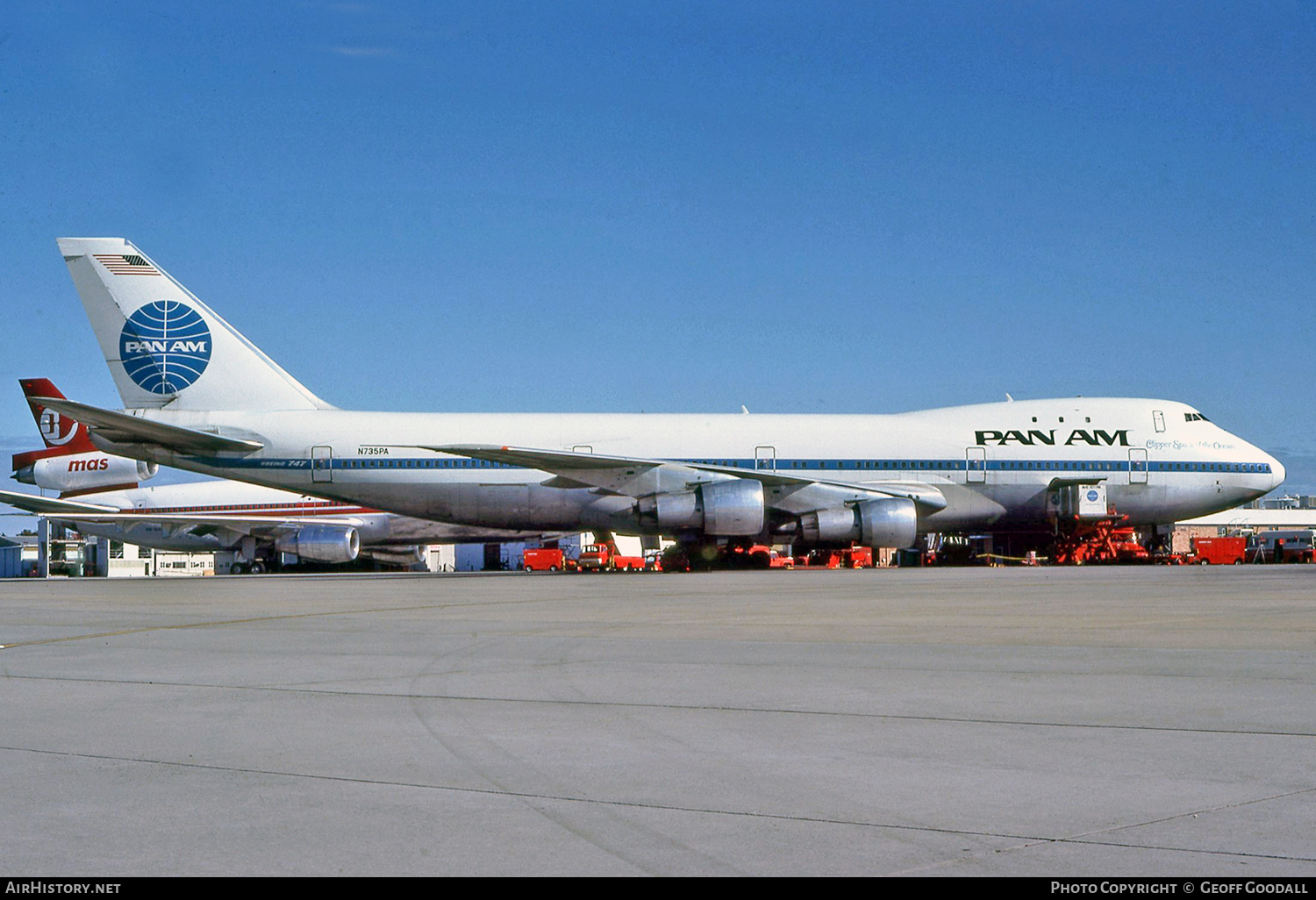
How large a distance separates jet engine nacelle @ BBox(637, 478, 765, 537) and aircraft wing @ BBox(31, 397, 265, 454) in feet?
34.3

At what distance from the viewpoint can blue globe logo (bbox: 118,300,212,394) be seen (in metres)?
30.6

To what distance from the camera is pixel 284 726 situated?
6.19 meters

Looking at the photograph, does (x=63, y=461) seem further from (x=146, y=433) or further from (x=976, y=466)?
(x=976, y=466)

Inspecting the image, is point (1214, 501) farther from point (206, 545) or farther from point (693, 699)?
point (206, 545)

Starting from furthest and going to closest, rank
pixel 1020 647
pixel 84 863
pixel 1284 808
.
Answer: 1. pixel 1020 647
2. pixel 1284 808
3. pixel 84 863

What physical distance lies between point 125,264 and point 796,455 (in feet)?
59.3

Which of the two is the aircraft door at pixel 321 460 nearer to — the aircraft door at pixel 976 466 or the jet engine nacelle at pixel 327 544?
the jet engine nacelle at pixel 327 544

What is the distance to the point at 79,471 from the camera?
170ft

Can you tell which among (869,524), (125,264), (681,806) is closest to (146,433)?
(125,264)

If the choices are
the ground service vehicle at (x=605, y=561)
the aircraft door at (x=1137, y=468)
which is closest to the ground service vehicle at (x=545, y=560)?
the ground service vehicle at (x=605, y=561)

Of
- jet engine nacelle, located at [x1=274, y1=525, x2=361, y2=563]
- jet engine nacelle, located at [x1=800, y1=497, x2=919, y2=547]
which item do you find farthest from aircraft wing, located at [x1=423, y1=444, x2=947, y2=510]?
jet engine nacelle, located at [x1=274, y1=525, x2=361, y2=563]

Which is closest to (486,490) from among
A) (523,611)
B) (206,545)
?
(523,611)

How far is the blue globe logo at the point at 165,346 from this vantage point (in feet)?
100

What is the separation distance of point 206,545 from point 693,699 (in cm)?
5395
